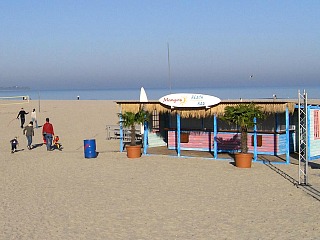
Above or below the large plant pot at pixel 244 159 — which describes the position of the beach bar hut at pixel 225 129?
above

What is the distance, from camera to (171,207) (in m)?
10.3

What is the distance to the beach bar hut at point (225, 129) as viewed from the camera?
16.2m

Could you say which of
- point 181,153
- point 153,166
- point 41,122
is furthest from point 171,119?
point 41,122

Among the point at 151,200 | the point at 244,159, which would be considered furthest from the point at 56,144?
the point at 151,200

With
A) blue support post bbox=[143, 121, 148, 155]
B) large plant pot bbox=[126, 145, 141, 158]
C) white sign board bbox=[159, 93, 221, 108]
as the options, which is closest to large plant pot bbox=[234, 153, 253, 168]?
white sign board bbox=[159, 93, 221, 108]

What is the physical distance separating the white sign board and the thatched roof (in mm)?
207

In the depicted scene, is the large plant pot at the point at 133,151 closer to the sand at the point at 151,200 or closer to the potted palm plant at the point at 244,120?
the sand at the point at 151,200

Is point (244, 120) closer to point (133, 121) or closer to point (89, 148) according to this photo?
point (133, 121)

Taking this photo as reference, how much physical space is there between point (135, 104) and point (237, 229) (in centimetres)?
1028

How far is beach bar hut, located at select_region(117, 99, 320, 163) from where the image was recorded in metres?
16.2

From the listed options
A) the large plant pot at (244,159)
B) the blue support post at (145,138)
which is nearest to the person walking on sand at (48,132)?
the blue support post at (145,138)

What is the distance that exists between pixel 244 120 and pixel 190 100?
269 cm

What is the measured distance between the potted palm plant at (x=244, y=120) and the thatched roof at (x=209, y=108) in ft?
1.41

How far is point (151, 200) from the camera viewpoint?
11.0 meters
